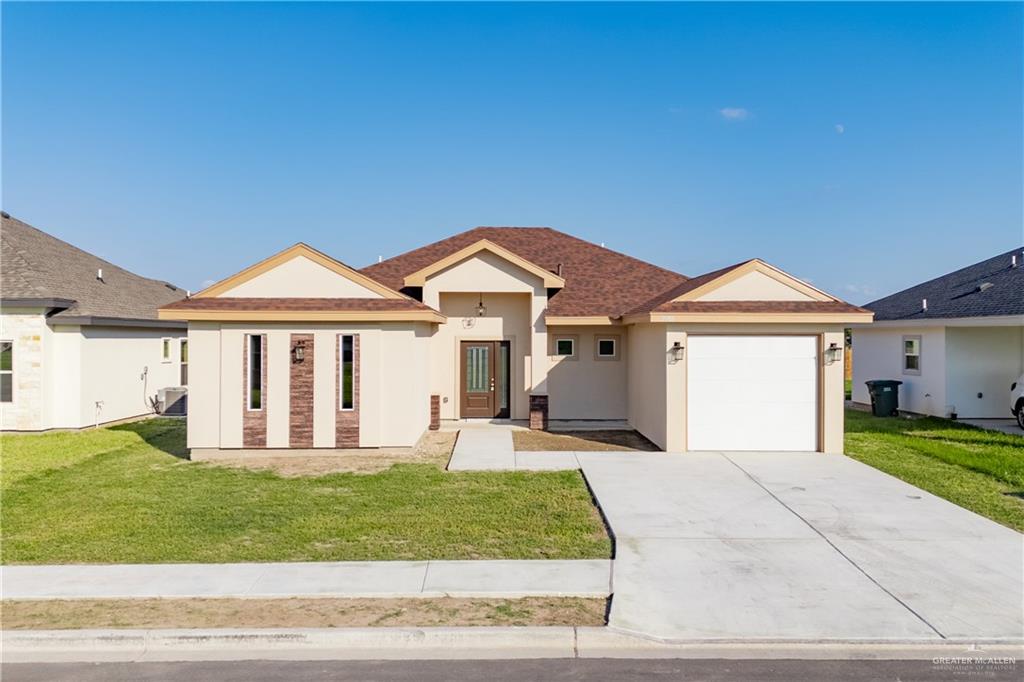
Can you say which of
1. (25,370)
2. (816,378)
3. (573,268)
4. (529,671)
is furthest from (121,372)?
(816,378)

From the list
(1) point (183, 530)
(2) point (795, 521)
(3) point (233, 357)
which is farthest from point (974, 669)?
(3) point (233, 357)

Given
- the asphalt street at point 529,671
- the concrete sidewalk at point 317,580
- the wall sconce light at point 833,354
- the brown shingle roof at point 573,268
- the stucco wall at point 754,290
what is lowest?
the asphalt street at point 529,671

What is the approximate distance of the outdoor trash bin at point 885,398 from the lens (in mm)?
19719

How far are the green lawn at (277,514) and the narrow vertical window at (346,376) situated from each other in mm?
1984

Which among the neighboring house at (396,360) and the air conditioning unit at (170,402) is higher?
the neighboring house at (396,360)

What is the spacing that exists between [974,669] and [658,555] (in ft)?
10.1

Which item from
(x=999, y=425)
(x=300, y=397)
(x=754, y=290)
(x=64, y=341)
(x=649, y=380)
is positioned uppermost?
(x=754, y=290)

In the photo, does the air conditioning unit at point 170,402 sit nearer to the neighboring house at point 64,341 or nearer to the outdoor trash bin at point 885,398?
the neighboring house at point 64,341

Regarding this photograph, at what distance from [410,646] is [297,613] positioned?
1.21m

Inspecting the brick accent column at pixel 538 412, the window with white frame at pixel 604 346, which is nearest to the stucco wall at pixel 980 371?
the window with white frame at pixel 604 346

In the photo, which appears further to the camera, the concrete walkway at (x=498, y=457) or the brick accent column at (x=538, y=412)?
the brick accent column at (x=538, y=412)

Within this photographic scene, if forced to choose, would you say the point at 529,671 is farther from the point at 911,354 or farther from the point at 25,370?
the point at 911,354

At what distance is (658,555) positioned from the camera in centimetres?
750

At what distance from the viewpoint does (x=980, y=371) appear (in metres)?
18.3
